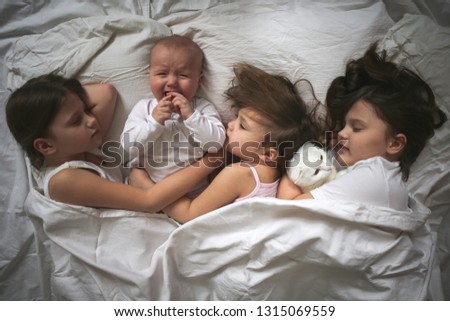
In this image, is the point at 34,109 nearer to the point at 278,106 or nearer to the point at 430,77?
the point at 278,106

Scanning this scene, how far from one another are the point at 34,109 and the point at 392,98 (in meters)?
0.82

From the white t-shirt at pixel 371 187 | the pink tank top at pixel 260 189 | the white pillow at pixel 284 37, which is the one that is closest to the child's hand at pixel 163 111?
the white pillow at pixel 284 37

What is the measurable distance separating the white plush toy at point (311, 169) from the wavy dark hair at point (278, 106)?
0.03 metres

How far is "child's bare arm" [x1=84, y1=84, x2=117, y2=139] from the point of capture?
0.94 m

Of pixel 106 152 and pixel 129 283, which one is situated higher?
pixel 106 152

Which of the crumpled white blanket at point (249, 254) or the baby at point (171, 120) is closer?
the crumpled white blanket at point (249, 254)

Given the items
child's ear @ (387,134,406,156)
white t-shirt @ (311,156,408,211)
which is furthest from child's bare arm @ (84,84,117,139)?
child's ear @ (387,134,406,156)

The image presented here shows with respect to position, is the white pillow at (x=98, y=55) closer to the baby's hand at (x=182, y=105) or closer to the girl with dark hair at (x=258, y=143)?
the baby's hand at (x=182, y=105)

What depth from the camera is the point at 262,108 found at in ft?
3.01

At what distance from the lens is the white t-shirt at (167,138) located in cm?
92
